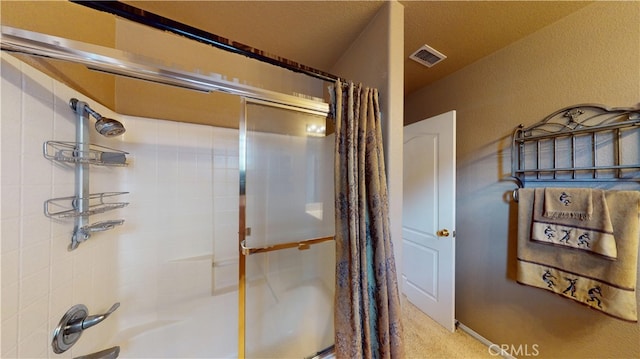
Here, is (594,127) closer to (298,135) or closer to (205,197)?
(298,135)

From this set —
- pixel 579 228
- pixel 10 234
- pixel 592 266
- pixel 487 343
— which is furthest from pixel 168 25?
pixel 487 343

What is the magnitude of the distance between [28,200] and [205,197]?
806 millimetres

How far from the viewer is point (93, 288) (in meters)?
1.05

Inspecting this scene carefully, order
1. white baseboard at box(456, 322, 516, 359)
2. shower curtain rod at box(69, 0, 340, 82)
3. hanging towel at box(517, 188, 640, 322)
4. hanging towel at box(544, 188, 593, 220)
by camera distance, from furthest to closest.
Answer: white baseboard at box(456, 322, 516, 359) < hanging towel at box(544, 188, 593, 220) < hanging towel at box(517, 188, 640, 322) < shower curtain rod at box(69, 0, 340, 82)

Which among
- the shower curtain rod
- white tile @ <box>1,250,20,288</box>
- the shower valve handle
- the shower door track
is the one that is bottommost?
the shower valve handle

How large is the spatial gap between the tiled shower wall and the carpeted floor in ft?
4.57

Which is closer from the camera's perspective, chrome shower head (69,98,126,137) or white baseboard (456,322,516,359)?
chrome shower head (69,98,126,137)

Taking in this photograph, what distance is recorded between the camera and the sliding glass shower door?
42.1 inches

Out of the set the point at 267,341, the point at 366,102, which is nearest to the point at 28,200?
the point at 267,341

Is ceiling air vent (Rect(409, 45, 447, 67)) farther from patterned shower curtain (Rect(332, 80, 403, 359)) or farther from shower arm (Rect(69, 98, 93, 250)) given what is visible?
shower arm (Rect(69, 98, 93, 250))

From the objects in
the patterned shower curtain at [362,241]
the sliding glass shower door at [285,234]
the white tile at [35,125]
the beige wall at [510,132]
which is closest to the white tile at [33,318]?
the white tile at [35,125]

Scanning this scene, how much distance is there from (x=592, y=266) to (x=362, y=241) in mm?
1338

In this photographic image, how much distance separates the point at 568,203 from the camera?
1.09 m

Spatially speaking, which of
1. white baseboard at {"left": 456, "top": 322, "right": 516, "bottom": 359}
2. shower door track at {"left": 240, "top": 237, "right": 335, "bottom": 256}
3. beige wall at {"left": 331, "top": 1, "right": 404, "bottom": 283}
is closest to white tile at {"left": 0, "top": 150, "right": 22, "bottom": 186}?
shower door track at {"left": 240, "top": 237, "right": 335, "bottom": 256}
